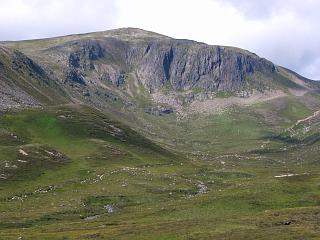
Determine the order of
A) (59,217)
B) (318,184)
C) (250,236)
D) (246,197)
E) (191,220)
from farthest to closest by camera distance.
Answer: (318,184)
(246,197)
(59,217)
(191,220)
(250,236)

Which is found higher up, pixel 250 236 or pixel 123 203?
pixel 250 236

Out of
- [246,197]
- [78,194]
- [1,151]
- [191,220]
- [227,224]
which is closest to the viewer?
[227,224]

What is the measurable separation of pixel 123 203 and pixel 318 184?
5040 cm

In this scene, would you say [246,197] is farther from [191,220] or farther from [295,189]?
[191,220]

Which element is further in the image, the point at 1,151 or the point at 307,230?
the point at 1,151

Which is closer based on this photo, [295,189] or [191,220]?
[191,220]

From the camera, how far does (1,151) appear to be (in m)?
181

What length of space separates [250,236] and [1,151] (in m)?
119

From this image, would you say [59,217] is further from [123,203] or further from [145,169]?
[145,169]

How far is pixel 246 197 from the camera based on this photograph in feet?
420

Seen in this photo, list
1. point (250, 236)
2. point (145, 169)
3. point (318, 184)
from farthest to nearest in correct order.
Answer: point (145, 169)
point (318, 184)
point (250, 236)

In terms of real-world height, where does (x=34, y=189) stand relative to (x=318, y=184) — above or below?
below

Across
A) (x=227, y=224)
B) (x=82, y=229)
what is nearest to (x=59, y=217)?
(x=82, y=229)

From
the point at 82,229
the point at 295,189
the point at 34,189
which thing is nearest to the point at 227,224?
the point at 82,229
